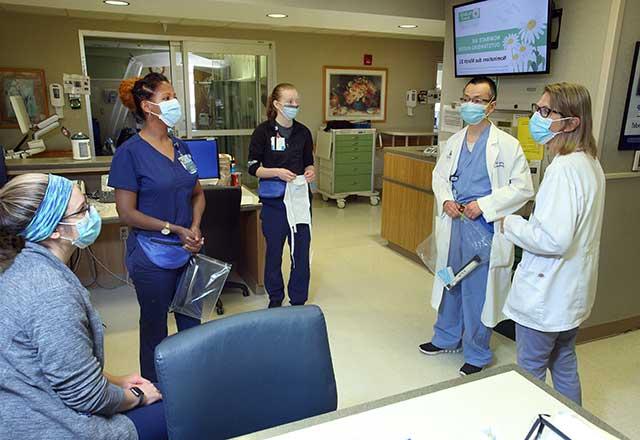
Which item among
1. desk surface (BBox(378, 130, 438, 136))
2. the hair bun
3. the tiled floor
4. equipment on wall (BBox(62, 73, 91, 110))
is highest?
equipment on wall (BBox(62, 73, 91, 110))

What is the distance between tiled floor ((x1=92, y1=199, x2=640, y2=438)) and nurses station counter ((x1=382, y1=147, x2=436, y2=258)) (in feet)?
0.72

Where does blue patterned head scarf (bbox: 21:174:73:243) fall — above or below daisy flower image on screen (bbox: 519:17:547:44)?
below

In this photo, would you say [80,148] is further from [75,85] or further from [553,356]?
[553,356]

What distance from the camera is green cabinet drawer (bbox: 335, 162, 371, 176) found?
6148 mm

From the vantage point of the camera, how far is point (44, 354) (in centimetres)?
103

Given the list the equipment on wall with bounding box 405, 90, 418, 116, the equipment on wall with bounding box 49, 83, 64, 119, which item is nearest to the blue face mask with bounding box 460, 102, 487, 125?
the equipment on wall with bounding box 49, 83, 64, 119

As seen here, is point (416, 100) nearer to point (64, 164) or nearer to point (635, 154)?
point (635, 154)

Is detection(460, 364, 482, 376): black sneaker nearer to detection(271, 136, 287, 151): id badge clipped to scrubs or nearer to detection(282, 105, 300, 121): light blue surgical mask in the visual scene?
detection(271, 136, 287, 151): id badge clipped to scrubs

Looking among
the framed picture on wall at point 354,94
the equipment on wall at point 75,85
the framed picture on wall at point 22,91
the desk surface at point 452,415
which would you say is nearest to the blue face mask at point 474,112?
the desk surface at point 452,415

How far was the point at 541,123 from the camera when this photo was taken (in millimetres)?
1769

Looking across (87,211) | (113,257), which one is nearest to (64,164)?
(113,257)

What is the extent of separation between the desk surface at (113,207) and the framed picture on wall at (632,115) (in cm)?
223

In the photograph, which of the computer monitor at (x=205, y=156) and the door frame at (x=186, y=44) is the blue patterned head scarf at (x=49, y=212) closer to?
the computer monitor at (x=205, y=156)

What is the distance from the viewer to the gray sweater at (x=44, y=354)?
1.02 metres
